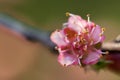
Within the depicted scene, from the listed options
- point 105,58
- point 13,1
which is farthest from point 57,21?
point 105,58

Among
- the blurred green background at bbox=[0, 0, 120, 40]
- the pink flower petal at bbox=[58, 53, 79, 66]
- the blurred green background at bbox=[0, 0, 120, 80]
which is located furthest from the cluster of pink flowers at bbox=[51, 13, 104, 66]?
the blurred green background at bbox=[0, 0, 120, 40]

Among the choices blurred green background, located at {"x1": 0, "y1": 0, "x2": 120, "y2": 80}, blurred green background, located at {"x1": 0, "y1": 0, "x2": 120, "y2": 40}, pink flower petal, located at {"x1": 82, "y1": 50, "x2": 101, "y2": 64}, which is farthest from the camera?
blurred green background, located at {"x1": 0, "y1": 0, "x2": 120, "y2": 40}

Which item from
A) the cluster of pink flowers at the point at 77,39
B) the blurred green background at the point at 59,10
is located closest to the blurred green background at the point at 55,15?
the blurred green background at the point at 59,10

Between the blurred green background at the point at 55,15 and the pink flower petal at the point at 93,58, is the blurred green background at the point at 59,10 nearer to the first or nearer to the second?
the blurred green background at the point at 55,15

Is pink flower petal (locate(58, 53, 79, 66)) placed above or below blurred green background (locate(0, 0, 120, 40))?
below

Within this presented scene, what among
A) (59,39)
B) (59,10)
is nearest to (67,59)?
(59,39)

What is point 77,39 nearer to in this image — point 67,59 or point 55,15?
point 67,59

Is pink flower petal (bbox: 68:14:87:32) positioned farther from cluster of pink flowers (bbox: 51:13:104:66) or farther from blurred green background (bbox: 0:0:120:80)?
blurred green background (bbox: 0:0:120:80)
